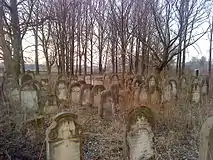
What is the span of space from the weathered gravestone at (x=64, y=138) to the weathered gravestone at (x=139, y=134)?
0.87 meters

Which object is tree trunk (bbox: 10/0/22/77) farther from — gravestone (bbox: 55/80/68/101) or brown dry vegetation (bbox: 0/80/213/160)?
brown dry vegetation (bbox: 0/80/213/160)

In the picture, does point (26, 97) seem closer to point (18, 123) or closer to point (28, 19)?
point (18, 123)

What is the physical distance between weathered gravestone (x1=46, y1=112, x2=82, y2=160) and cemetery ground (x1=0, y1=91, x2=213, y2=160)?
0.32 m

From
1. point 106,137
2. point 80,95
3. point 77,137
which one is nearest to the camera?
point 77,137

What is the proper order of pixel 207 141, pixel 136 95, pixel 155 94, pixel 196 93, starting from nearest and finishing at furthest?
pixel 207 141 → pixel 136 95 → pixel 155 94 → pixel 196 93

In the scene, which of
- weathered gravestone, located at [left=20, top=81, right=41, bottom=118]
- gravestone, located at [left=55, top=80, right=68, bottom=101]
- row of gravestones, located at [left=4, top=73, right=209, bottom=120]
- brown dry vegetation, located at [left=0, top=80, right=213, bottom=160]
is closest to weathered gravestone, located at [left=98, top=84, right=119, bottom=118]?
row of gravestones, located at [left=4, top=73, right=209, bottom=120]

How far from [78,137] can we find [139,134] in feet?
3.46

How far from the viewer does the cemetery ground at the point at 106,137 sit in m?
4.88

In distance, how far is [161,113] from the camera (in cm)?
723

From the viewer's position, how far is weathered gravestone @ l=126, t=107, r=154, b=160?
4.38m

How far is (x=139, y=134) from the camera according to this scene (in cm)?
Result: 447

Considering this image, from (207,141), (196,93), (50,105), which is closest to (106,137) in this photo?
(50,105)

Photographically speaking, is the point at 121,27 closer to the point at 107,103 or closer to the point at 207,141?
the point at 107,103

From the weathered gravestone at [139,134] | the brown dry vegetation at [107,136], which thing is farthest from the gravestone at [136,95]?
the weathered gravestone at [139,134]
